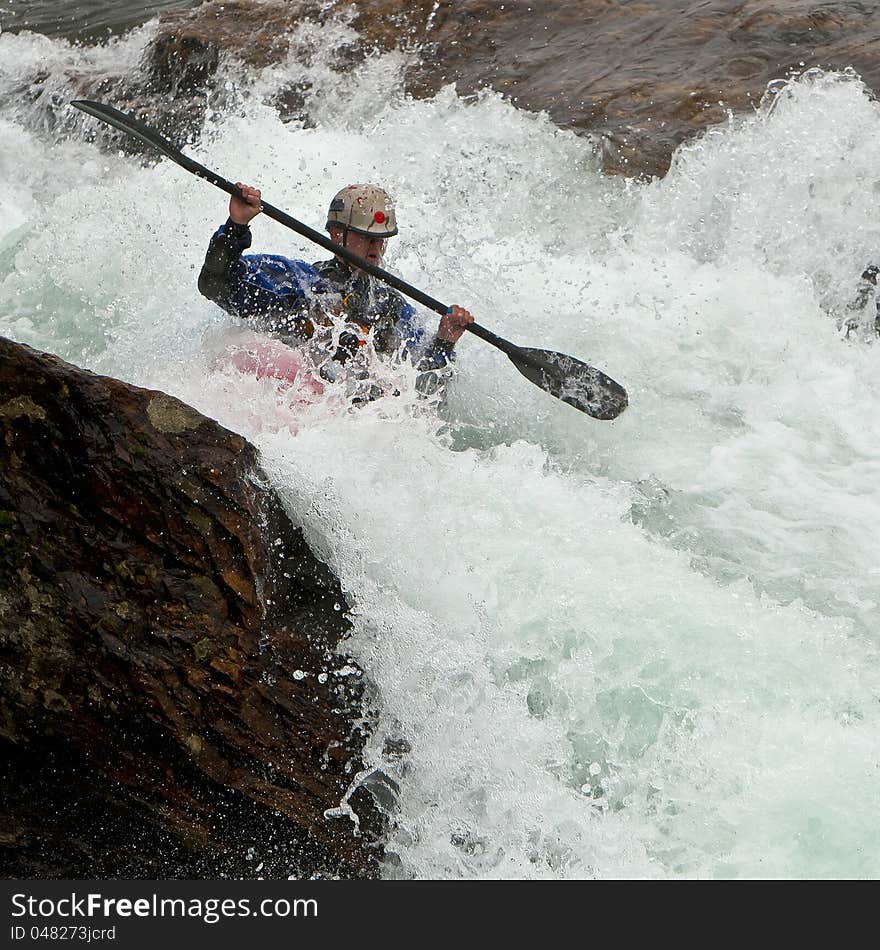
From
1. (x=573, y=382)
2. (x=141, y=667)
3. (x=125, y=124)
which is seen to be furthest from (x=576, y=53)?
(x=141, y=667)

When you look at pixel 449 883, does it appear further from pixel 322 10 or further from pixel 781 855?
pixel 322 10

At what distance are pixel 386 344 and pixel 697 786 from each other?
2123 millimetres

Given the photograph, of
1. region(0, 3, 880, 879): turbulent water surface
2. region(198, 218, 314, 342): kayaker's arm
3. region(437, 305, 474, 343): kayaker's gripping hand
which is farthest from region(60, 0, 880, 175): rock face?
region(198, 218, 314, 342): kayaker's arm

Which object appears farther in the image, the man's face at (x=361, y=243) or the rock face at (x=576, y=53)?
the rock face at (x=576, y=53)

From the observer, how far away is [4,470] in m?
3.01

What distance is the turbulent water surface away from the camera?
3318 millimetres

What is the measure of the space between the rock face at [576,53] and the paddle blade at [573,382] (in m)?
1.91

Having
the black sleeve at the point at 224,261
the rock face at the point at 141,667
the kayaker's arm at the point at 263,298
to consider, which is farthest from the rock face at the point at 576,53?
the rock face at the point at 141,667

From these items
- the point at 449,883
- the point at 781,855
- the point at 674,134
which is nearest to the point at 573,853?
the point at 449,883

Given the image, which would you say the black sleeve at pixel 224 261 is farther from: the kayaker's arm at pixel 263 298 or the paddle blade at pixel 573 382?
the paddle blade at pixel 573 382

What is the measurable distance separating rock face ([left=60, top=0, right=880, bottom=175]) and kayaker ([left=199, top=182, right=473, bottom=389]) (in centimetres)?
220

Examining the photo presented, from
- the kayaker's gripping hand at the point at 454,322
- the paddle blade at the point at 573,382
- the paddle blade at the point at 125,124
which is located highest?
the paddle blade at the point at 125,124

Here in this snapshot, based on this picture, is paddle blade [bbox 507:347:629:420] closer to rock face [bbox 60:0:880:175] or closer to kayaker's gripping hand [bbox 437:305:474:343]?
kayaker's gripping hand [bbox 437:305:474:343]

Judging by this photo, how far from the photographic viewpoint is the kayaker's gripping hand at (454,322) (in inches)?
176
